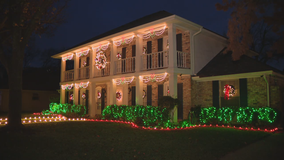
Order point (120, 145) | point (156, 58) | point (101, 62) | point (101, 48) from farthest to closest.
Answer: point (101, 48), point (101, 62), point (156, 58), point (120, 145)

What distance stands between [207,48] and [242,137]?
264 inches

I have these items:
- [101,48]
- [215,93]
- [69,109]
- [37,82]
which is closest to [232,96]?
[215,93]

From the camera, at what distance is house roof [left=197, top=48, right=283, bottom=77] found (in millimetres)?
10422

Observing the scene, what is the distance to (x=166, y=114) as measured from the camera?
34.1ft

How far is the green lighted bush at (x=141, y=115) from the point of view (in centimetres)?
1040

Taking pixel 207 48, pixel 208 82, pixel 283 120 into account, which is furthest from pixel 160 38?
pixel 283 120

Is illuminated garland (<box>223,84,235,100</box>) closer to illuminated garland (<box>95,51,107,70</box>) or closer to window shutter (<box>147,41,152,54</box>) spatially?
window shutter (<box>147,41,152,54</box>)

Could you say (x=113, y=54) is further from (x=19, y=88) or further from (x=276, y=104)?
(x=276, y=104)

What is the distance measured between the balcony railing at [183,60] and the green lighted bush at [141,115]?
2.75m

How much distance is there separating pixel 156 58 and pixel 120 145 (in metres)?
8.04

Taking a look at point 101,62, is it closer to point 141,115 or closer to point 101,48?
point 101,48

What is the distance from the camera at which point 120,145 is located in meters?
6.61

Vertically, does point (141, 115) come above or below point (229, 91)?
below

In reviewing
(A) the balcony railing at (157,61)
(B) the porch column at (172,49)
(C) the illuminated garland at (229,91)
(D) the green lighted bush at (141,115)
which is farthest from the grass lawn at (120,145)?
(A) the balcony railing at (157,61)
